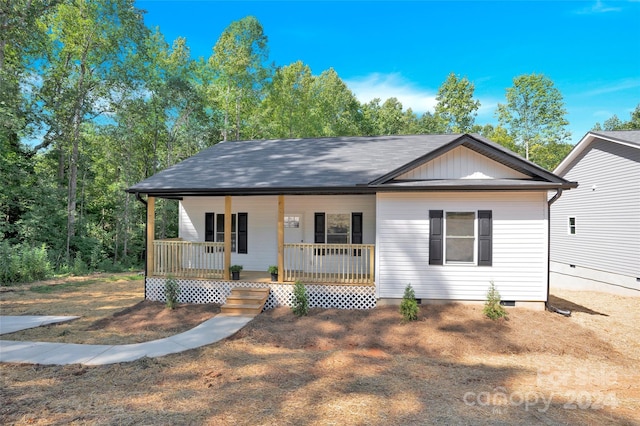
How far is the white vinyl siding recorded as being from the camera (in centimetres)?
886

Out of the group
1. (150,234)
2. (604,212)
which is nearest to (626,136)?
(604,212)

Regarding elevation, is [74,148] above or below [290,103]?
below

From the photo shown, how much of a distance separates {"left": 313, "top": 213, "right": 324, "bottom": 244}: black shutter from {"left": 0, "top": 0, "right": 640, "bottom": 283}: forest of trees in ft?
39.0

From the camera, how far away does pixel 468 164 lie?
8906mm

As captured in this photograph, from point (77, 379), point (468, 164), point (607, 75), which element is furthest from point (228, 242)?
point (607, 75)

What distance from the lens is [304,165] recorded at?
1084 centimetres

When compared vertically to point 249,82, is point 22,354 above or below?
below

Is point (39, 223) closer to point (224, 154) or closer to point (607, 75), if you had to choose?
point (224, 154)

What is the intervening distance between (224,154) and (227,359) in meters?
8.82

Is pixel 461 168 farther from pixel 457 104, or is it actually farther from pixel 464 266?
pixel 457 104

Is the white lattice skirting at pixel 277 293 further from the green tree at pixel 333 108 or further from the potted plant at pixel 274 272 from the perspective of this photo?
the green tree at pixel 333 108

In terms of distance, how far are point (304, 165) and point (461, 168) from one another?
4807mm

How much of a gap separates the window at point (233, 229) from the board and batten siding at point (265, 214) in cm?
15

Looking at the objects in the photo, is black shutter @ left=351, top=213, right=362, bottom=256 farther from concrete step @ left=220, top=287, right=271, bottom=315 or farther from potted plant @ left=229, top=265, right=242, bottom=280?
potted plant @ left=229, top=265, right=242, bottom=280
